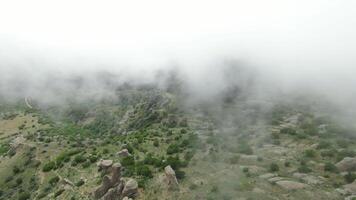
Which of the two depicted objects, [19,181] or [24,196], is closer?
[24,196]

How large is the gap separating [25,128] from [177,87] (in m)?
62.9

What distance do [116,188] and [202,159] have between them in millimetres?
14106

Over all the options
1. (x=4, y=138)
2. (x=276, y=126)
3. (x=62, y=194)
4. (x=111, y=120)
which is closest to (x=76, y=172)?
(x=62, y=194)

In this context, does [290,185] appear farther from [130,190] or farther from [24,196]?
[24,196]

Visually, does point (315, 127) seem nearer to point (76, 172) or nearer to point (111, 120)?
point (76, 172)

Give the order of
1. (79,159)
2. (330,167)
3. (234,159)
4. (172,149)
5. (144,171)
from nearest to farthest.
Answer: (330,167) → (144,171) → (234,159) → (172,149) → (79,159)

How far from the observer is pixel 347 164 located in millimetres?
47844

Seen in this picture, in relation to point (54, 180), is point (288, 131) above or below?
above

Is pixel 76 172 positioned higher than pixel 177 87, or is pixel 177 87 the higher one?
pixel 177 87

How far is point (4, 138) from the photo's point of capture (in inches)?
5037

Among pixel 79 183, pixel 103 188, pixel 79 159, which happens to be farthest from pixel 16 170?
pixel 103 188

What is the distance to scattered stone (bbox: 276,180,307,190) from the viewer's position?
43625mm

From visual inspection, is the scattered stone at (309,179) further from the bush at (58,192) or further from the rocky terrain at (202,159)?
the bush at (58,192)

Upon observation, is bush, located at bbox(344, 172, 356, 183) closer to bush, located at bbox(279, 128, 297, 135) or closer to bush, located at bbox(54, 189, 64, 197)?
bush, located at bbox(279, 128, 297, 135)
